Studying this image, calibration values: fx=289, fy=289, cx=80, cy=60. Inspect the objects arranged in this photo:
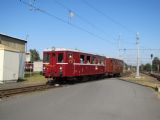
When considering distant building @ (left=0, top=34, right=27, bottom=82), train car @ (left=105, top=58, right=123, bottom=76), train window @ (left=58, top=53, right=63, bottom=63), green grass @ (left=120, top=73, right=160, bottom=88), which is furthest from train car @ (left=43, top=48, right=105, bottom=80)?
train car @ (left=105, top=58, right=123, bottom=76)

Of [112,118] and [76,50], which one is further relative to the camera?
[76,50]

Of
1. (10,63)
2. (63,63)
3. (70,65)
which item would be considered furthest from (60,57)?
(10,63)

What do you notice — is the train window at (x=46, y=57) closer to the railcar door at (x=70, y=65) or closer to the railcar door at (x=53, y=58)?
the railcar door at (x=53, y=58)

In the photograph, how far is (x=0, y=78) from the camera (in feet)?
86.2

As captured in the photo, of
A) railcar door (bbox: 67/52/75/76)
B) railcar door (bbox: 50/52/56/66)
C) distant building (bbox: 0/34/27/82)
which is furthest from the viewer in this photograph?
distant building (bbox: 0/34/27/82)

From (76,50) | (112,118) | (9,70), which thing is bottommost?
(112,118)

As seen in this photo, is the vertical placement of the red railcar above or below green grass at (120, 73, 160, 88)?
above

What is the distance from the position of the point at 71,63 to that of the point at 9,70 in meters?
6.21

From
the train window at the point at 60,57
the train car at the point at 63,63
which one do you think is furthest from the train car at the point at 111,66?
the train window at the point at 60,57

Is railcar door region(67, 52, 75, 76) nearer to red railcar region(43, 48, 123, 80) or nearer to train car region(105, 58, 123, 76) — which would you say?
red railcar region(43, 48, 123, 80)

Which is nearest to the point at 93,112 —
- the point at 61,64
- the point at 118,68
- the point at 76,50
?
the point at 61,64

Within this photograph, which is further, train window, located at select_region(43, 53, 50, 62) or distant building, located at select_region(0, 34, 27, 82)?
distant building, located at select_region(0, 34, 27, 82)

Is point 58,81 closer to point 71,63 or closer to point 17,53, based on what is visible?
point 71,63

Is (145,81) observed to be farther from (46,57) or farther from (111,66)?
(46,57)
